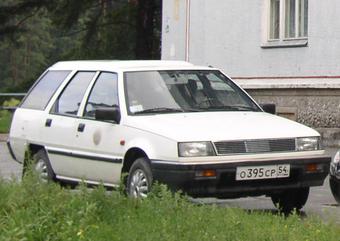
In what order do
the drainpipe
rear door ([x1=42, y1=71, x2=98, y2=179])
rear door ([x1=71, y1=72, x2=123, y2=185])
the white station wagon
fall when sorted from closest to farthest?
1. the white station wagon
2. rear door ([x1=71, y1=72, x2=123, y2=185])
3. rear door ([x1=42, y1=71, x2=98, y2=179])
4. the drainpipe

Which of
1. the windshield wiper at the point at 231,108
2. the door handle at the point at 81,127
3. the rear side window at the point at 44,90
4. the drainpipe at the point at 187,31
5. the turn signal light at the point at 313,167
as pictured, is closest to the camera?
the turn signal light at the point at 313,167

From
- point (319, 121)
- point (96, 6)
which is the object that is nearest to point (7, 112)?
point (96, 6)

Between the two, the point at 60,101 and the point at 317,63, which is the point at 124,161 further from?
the point at 317,63

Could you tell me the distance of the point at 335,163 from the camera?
345 inches

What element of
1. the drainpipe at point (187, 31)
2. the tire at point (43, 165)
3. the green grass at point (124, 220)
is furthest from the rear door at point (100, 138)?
the drainpipe at point (187, 31)

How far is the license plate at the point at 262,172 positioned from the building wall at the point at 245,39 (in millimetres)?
9713

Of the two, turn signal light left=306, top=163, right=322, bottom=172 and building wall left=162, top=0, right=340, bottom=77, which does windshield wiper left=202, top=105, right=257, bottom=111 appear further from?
building wall left=162, top=0, right=340, bottom=77

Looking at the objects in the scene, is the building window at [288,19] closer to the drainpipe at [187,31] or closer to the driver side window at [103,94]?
the drainpipe at [187,31]

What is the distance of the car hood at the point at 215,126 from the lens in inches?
324

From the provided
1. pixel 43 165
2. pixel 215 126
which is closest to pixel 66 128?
pixel 43 165

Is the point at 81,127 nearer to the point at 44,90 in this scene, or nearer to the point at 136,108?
the point at 136,108

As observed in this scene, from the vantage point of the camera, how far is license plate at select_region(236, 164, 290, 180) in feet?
27.0

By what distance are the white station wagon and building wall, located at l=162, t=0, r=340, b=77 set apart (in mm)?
8483

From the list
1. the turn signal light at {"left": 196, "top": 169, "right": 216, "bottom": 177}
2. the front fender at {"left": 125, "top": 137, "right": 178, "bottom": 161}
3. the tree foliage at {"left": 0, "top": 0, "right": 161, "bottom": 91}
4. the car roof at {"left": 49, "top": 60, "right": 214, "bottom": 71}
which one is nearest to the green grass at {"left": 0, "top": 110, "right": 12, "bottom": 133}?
the tree foliage at {"left": 0, "top": 0, "right": 161, "bottom": 91}
